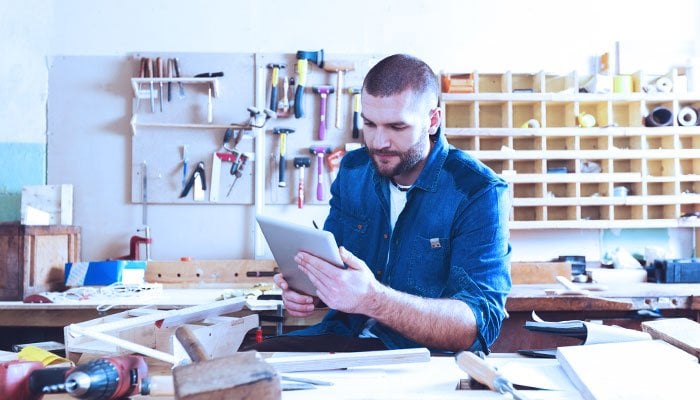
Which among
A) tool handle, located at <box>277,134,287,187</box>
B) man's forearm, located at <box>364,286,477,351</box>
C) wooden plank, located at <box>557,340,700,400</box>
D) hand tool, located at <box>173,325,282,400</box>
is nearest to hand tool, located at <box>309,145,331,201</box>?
tool handle, located at <box>277,134,287,187</box>

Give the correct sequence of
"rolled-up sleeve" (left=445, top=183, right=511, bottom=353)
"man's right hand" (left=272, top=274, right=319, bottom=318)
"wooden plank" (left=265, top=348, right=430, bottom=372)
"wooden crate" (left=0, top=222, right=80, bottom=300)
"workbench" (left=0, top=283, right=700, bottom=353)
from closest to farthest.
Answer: "wooden plank" (left=265, top=348, right=430, bottom=372)
"rolled-up sleeve" (left=445, top=183, right=511, bottom=353)
"man's right hand" (left=272, top=274, right=319, bottom=318)
"workbench" (left=0, top=283, right=700, bottom=353)
"wooden crate" (left=0, top=222, right=80, bottom=300)

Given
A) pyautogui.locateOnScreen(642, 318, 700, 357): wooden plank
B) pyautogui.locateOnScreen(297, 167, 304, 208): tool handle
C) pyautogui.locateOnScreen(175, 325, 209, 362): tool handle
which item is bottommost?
pyautogui.locateOnScreen(642, 318, 700, 357): wooden plank

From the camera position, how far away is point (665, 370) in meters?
1.13

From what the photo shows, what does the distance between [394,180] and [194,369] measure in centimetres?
115

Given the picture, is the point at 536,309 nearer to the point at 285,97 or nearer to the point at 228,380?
the point at 285,97

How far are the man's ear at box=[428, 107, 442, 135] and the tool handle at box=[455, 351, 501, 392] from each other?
0.90 m

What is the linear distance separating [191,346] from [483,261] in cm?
87

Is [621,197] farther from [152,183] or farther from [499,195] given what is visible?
[152,183]

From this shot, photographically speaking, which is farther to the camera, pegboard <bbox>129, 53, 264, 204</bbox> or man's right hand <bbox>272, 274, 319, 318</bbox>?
pegboard <bbox>129, 53, 264, 204</bbox>

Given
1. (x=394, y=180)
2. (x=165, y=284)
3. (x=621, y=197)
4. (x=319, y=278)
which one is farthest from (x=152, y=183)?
(x=621, y=197)

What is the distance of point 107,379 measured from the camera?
100cm

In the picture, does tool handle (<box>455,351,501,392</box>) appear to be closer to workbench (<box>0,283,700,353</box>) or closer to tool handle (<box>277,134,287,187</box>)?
workbench (<box>0,283,700,353</box>)

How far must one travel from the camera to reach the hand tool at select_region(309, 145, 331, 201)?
11.2 feet

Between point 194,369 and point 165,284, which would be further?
point 165,284
